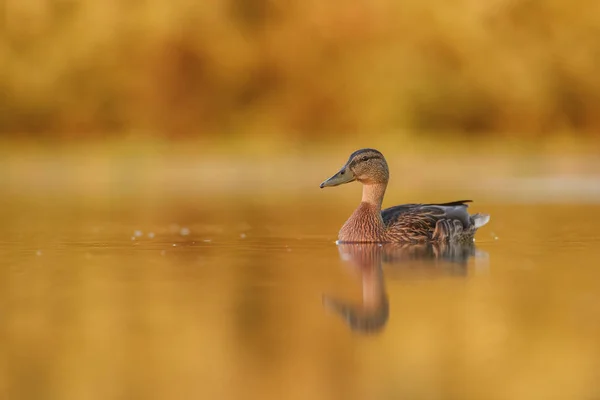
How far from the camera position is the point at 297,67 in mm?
31609

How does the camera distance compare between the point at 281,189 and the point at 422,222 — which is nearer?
the point at 422,222

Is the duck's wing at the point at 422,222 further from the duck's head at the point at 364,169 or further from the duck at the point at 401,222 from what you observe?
the duck's head at the point at 364,169

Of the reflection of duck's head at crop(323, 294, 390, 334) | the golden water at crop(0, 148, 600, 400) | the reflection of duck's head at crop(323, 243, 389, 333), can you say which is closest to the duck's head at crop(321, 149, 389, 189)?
the golden water at crop(0, 148, 600, 400)

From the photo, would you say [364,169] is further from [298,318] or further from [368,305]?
[298,318]

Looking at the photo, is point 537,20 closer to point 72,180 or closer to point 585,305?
point 72,180

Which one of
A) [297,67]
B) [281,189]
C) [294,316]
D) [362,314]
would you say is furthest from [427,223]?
[297,67]

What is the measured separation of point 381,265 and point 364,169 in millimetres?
2262

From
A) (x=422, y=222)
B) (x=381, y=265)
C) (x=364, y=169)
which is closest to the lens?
(x=381, y=265)

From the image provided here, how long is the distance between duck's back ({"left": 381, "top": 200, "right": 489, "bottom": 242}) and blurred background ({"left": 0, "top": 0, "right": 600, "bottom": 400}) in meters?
0.26

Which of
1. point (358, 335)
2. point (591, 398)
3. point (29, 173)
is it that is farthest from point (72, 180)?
point (591, 398)

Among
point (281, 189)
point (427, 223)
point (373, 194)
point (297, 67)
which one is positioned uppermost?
point (297, 67)

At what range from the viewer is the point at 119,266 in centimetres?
827

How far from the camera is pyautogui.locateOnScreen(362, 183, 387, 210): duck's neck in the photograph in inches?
399

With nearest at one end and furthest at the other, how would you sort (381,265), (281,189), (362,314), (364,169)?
1. (362,314)
2. (381,265)
3. (364,169)
4. (281,189)
